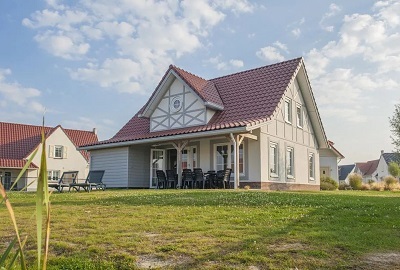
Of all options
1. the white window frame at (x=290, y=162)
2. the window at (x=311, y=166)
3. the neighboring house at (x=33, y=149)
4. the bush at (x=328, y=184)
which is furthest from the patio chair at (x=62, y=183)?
the neighboring house at (x=33, y=149)

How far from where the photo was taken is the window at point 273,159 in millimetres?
20797

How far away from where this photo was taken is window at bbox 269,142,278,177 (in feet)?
68.2

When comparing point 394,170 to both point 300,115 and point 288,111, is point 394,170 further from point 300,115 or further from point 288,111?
point 288,111

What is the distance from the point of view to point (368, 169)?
94.3m

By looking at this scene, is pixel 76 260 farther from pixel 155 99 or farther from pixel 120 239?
pixel 155 99

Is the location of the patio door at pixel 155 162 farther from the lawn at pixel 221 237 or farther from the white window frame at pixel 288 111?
the lawn at pixel 221 237

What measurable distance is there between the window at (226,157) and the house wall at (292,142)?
1021 millimetres

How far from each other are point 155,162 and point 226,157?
5012 millimetres

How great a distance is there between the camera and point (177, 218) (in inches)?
324

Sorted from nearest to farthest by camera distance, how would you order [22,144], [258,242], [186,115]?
[258,242] < [186,115] < [22,144]

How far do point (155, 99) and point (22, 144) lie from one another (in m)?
25.0

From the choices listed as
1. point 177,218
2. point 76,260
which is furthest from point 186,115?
point 76,260

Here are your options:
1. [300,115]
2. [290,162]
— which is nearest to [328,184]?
[300,115]

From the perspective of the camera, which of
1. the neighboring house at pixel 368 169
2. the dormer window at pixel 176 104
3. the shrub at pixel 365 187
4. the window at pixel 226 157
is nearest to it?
the window at pixel 226 157
